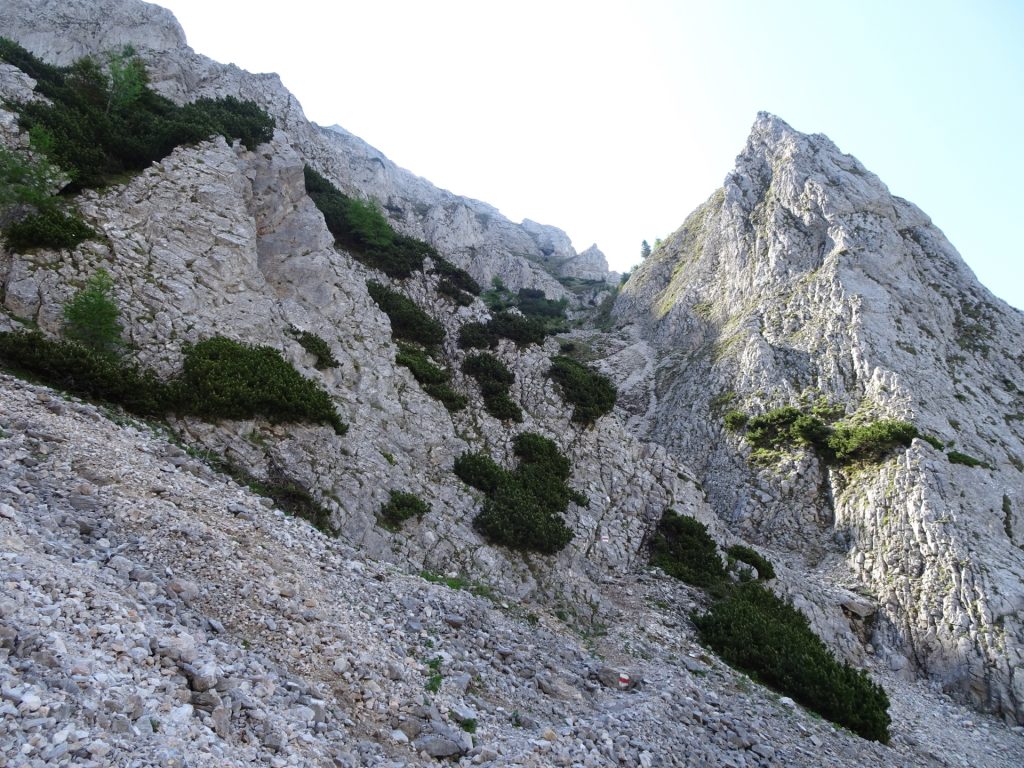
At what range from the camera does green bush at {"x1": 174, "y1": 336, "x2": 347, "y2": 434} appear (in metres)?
15.7

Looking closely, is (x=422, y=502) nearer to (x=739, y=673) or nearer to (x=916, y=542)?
(x=739, y=673)

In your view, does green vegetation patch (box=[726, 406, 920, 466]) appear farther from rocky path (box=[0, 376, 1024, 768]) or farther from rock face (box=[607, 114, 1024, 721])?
rocky path (box=[0, 376, 1024, 768])

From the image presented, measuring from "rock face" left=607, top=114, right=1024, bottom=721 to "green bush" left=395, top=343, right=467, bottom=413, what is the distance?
17247mm

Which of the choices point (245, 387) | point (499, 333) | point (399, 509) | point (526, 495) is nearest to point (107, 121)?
point (245, 387)

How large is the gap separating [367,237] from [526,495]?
20.0 metres

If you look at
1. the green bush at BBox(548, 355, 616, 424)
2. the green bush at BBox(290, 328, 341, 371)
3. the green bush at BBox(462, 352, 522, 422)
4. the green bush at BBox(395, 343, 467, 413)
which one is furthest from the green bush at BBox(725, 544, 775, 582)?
the green bush at BBox(290, 328, 341, 371)

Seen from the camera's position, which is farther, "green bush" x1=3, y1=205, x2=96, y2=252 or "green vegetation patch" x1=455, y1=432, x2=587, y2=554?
"green vegetation patch" x1=455, y1=432, x2=587, y2=554

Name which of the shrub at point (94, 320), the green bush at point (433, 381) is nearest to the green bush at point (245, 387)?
the shrub at point (94, 320)

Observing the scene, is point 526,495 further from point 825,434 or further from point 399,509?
point 825,434

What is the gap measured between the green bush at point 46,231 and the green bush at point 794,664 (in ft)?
74.8

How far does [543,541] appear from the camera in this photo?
19.1 m

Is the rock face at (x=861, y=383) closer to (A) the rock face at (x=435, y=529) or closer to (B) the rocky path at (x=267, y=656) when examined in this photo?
(A) the rock face at (x=435, y=529)

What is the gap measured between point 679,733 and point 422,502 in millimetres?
9641

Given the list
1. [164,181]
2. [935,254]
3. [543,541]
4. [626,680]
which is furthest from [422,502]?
[935,254]
